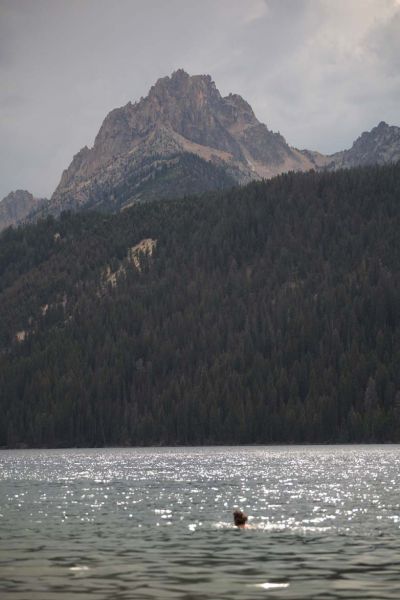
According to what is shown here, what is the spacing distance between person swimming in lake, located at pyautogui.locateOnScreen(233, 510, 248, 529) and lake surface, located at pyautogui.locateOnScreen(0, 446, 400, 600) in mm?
614

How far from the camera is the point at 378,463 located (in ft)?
545

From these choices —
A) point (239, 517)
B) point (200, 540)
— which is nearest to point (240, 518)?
point (239, 517)

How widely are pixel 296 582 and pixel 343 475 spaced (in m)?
91.4

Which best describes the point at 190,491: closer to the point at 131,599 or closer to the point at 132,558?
the point at 132,558

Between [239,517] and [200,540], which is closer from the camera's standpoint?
[200,540]

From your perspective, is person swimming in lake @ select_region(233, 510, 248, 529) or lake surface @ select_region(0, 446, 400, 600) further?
person swimming in lake @ select_region(233, 510, 248, 529)

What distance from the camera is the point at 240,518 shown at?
67.0 metres

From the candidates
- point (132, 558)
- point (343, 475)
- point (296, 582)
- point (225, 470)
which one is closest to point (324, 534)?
point (132, 558)

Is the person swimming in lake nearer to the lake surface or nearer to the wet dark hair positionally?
the wet dark hair

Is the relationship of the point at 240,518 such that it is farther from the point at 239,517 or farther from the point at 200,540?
the point at 200,540

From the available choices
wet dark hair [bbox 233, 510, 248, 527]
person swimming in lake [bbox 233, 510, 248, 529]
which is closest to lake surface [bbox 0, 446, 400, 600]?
person swimming in lake [bbox 233, 510, 248, 529]

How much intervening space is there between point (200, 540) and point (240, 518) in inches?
201

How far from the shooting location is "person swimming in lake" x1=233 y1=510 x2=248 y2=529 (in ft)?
219

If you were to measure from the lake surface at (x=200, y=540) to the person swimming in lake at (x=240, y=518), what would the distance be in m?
0.61
